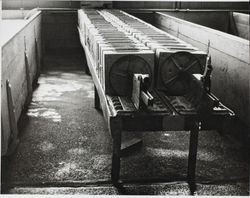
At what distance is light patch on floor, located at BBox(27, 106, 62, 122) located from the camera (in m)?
5.62

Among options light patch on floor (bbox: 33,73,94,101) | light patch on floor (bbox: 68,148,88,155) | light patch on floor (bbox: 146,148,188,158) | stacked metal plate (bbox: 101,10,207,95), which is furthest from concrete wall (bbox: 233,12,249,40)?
light patch on floor (bbox: 68,148,88,155)

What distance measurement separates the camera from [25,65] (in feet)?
19.3

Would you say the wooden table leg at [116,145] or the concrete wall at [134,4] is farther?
the concrete wall at [134,4]

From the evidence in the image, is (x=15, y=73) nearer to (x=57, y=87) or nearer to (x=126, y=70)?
(x=126, y=70)

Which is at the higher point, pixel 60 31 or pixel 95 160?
pixel 60 31

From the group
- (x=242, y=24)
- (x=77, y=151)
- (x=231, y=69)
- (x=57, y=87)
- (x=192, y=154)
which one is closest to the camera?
(x=192, y=154)

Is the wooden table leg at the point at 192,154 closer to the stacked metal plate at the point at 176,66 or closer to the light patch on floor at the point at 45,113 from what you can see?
the stacked metal plate at the point at 176,66

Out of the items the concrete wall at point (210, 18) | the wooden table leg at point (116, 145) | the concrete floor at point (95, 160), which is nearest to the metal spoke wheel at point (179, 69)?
the wooden table leg at point (116, 145)

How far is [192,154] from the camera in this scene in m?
3.63

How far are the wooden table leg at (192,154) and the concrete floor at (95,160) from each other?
0.07 meters

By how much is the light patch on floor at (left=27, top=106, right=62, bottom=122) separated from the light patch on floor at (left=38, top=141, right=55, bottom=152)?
88 cm

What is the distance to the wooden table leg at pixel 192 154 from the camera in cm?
346

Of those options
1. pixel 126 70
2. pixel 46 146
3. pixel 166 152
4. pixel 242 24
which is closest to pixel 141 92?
pixel 126 70

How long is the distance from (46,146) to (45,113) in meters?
1.31
